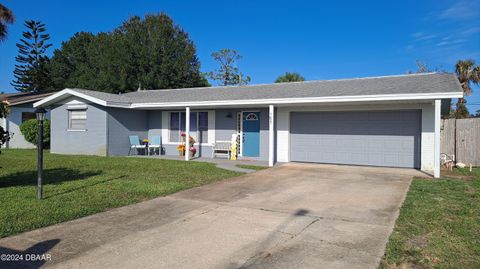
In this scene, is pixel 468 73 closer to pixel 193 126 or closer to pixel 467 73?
pixel 467 73

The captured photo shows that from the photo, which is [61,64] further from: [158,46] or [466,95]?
[466,95]

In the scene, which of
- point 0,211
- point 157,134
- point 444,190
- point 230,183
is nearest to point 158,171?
point 230,183

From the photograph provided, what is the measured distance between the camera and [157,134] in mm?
17703

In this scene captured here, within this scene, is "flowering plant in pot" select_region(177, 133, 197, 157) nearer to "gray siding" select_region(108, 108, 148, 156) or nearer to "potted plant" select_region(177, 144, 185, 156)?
"potted plant" select_region(177, 144, 185, 156)

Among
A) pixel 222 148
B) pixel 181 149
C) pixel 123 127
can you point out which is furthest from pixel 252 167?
pixel 123 127

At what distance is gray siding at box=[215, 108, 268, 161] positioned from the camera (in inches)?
588

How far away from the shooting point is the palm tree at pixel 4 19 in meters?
21.0

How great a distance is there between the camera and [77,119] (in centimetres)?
1706

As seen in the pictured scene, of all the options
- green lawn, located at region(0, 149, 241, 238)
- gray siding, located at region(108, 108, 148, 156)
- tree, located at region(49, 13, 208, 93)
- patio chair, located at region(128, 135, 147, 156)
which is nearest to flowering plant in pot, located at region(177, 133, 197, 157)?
patio chair, located at region(128, 135, 147, 156)

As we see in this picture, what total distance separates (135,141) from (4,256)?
43.4 feet

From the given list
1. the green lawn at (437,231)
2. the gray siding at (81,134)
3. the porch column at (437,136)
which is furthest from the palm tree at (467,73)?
the gray siding at (81,134)

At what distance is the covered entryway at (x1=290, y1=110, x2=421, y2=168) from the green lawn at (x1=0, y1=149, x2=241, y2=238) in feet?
14.1

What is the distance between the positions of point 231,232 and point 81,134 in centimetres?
1403

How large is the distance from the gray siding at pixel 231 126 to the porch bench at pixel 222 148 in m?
0.23
